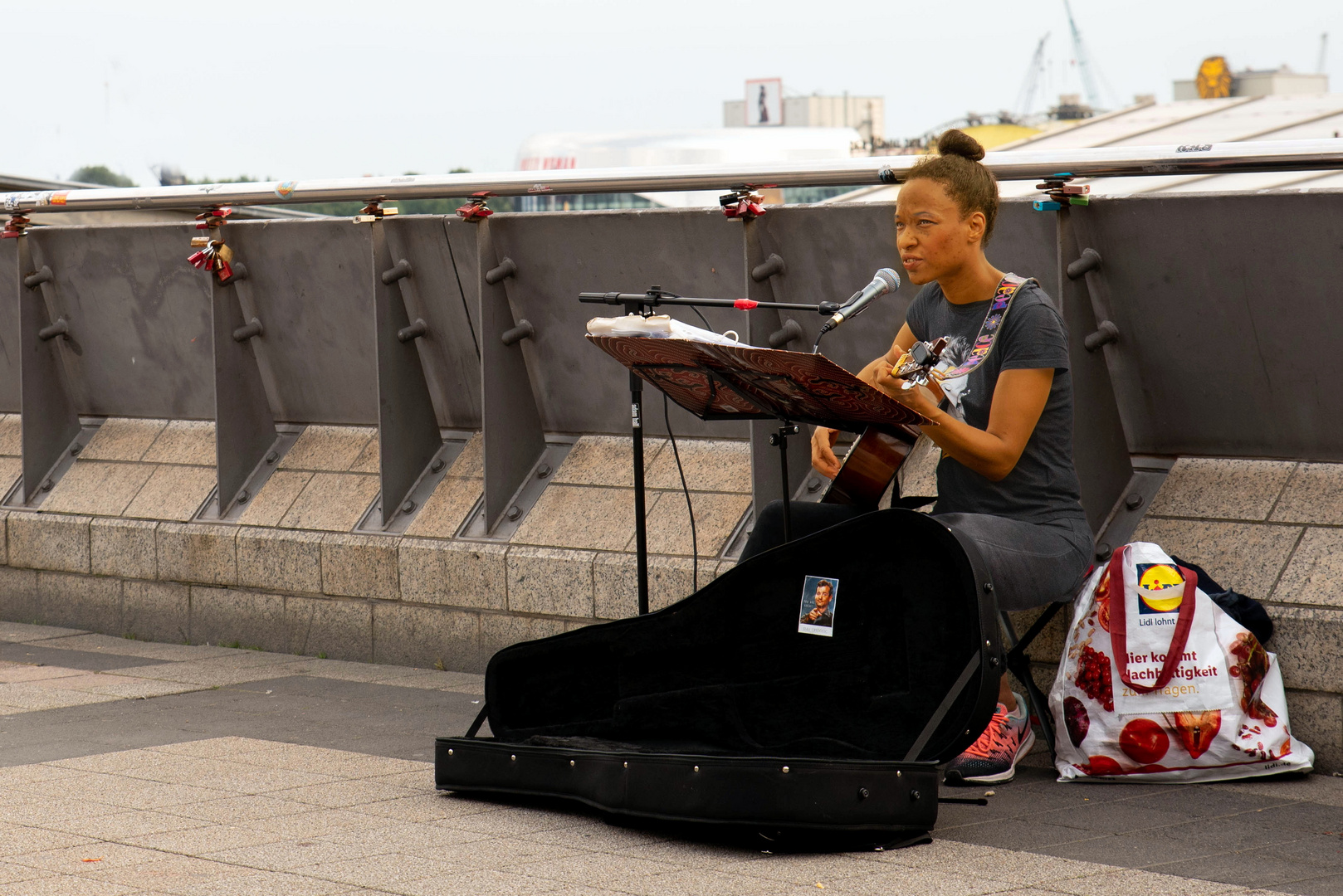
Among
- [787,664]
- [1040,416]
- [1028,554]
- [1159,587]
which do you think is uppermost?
[1040,416]

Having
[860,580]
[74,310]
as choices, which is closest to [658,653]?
[860,580]

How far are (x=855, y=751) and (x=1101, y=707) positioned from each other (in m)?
0.82

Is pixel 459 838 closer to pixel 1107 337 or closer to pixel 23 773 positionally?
pixel 23 773

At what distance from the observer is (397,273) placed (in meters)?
6.90

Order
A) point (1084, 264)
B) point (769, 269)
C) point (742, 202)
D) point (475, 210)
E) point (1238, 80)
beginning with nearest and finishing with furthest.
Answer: point (1084, 264), point (742, 202), point (769, 269), point (475, 210), point (1238, 80)

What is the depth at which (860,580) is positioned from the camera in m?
4.29

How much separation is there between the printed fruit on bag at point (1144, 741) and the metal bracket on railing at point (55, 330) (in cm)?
576

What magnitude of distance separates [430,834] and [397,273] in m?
3.26

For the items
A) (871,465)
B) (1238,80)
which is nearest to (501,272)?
(871,465)

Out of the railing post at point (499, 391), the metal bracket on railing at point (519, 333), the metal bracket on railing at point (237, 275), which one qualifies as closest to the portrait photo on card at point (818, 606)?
the railing post at point (499, 391)

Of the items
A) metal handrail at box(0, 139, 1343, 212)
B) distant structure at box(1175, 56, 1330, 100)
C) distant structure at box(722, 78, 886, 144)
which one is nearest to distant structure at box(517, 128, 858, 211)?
distant structure at box(722, 78, 886, 144)

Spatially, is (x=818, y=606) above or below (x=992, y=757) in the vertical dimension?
above

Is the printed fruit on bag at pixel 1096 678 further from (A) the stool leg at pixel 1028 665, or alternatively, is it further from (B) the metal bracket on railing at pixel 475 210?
(B) the metal bracket on railing at pixel 475 210

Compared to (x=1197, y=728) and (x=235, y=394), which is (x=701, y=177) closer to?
(x=1197, y=728)
